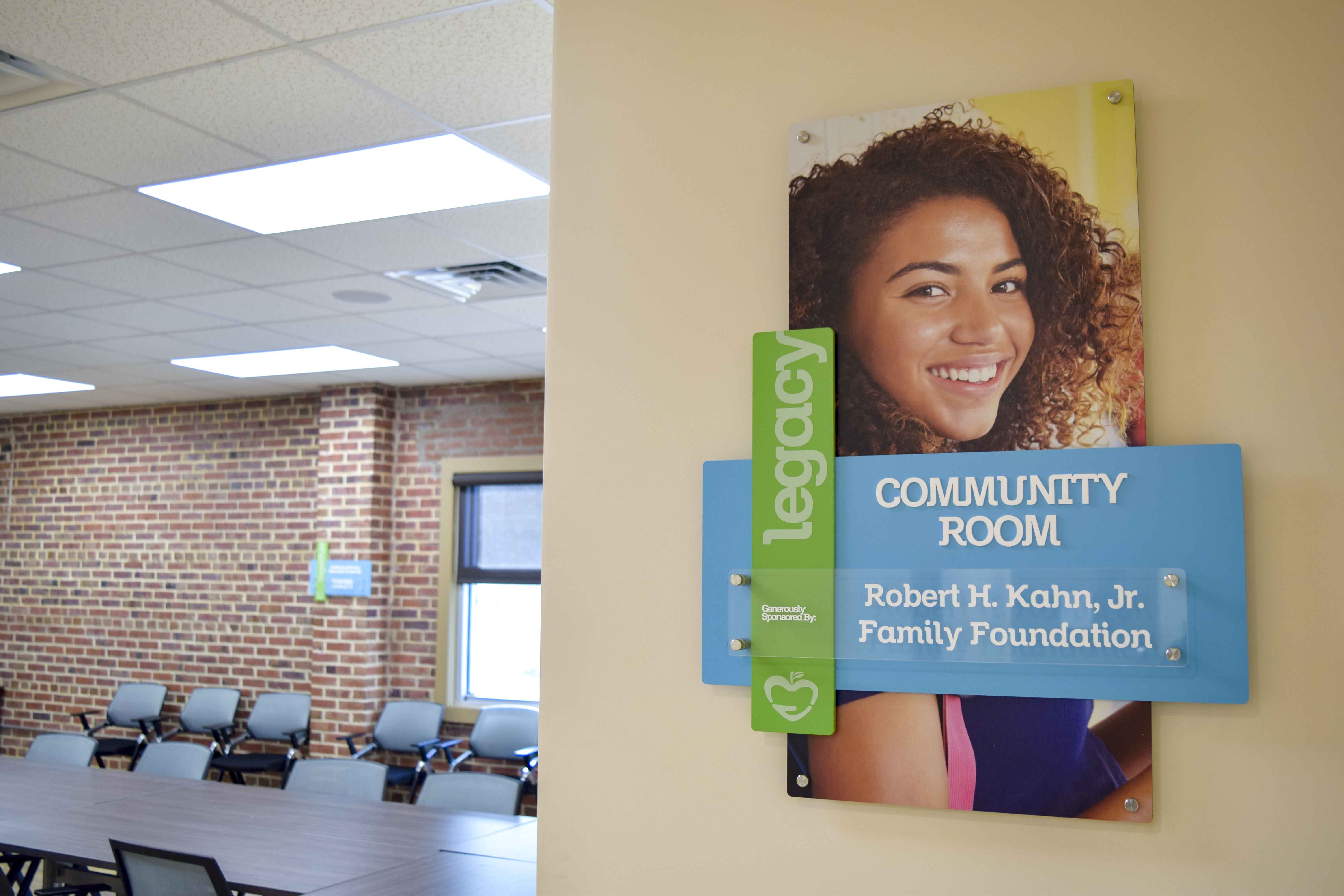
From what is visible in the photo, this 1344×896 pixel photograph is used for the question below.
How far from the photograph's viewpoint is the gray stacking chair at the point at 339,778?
400 cm

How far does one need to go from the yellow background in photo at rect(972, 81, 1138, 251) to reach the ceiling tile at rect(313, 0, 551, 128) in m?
1.25

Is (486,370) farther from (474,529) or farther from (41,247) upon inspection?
(41,247)

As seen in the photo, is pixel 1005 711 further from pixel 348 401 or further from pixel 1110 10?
pixel 348 401

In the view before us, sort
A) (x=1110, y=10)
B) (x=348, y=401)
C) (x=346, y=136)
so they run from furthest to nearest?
(x=348, y=401) → (x=346, y=136) → (x=1110, y=10)

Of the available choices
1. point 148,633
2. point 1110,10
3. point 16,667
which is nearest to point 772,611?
point 1110,10

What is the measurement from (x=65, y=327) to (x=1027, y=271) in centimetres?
496

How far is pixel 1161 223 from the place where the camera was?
106cm

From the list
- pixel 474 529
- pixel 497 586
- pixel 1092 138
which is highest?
pixel 1092 138

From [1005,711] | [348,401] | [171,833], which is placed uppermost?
[348,401]

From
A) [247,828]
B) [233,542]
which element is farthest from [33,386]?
A: [247,828]

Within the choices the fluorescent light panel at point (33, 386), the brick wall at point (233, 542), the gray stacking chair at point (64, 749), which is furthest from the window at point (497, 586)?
the fluorescent light panel at point (33, 386)

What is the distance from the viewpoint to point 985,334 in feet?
3.61

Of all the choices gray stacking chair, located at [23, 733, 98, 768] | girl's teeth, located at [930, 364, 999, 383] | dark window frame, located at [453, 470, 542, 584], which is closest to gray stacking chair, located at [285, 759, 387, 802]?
gray stacking chair, located at [23, 733, 98, 768]

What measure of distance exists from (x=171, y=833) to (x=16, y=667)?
5.35 m
